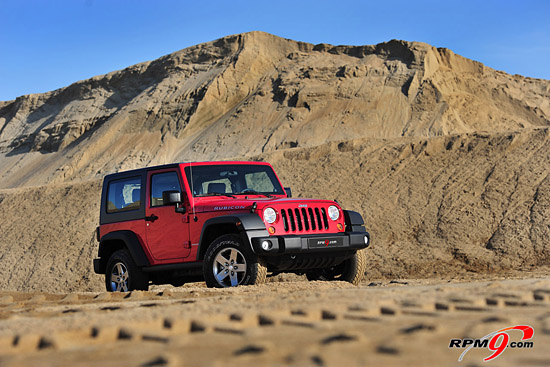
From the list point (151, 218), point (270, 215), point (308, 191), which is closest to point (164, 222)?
point (151, 218)

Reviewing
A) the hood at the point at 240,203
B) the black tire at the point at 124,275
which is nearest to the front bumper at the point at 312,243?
the hood at the point at 240,203

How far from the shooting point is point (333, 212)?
29.6 ft

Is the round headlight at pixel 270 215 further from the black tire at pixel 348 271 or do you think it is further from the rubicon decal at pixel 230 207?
the black tire at pixel 348 271

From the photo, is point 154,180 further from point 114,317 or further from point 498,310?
point 498,310

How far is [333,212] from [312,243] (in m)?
0.79

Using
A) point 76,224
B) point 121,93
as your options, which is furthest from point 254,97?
point 76,224

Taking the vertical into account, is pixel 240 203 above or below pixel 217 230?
above

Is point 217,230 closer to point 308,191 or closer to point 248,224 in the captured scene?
point 248,224

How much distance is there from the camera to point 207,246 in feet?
29.0

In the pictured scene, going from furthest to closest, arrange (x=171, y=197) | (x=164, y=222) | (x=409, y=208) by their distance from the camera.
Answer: (x=409, y=208) < (x=164, y=222) < (x=171, y=197)

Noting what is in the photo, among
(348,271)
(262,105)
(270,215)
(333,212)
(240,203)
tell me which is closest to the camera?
(270,215)

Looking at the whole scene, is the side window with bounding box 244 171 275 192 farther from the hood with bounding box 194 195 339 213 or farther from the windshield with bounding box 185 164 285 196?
the hood with bounding box 194 195 339 213

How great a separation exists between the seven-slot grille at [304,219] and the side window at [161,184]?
1.89 m

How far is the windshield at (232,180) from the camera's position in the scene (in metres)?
9.28
